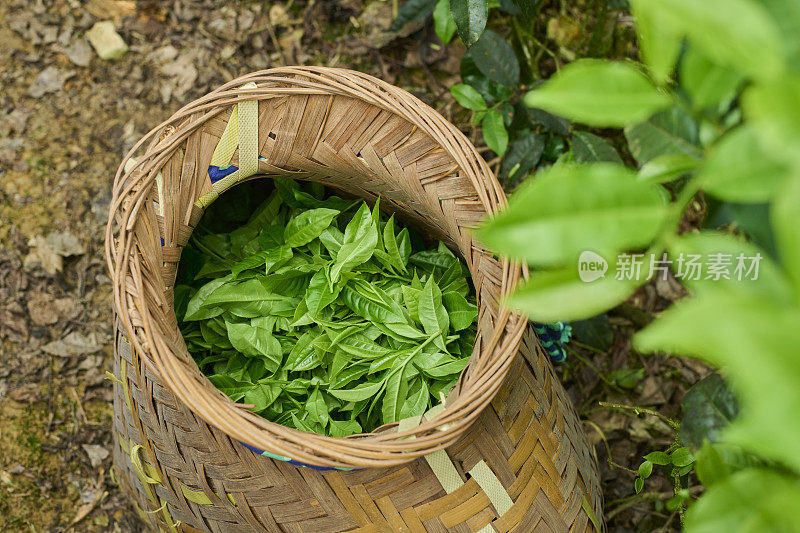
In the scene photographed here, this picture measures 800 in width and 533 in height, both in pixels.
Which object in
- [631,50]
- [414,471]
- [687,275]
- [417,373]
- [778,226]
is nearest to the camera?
[778,226]

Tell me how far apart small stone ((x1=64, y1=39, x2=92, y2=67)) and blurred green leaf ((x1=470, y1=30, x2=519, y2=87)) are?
36.3 inches

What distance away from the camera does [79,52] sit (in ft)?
4.79

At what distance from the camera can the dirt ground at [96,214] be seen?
125 cm

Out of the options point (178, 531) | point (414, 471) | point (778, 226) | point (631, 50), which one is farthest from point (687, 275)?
point (631, 50)

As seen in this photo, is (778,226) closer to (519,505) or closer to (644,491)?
(519,505)

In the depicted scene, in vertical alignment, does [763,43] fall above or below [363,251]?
above

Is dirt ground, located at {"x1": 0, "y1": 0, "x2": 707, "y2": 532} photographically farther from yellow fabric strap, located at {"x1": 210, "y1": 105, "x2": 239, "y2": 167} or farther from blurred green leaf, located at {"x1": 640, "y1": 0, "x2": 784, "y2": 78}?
blurred green leaf, located at {"x1": 640, "y1": 0, "x2": 784, "y2": 78}

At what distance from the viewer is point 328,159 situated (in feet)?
3.04

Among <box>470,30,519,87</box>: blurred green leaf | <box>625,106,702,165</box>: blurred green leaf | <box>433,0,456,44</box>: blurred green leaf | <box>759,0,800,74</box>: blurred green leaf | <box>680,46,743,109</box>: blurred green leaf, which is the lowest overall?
<box>470,30,519,87</box>: blurred green leaf

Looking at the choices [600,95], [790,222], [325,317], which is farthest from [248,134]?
[790,222]

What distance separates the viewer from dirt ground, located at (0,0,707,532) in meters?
1.25

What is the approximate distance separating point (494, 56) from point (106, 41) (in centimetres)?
92

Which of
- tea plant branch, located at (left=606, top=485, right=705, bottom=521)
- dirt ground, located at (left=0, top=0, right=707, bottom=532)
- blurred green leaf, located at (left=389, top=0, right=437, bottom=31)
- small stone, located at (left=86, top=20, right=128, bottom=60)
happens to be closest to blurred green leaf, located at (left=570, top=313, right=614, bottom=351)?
dirt ground, located at (left=0, top=0, right=707, bottom=532)

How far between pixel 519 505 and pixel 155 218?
1.97 ft
